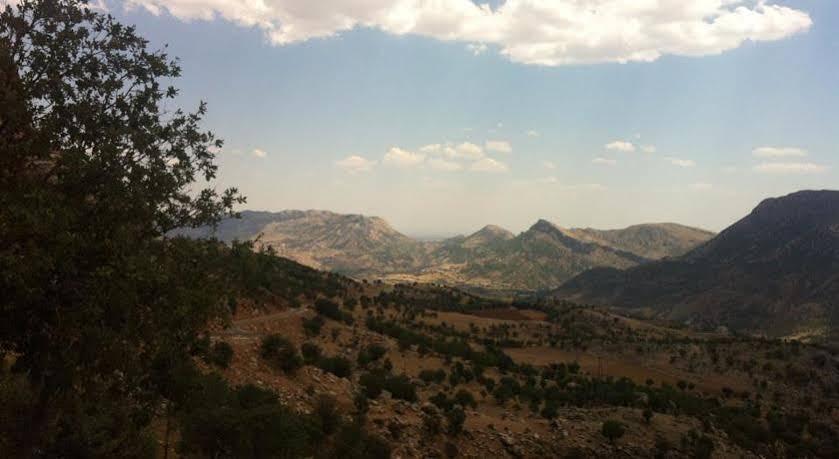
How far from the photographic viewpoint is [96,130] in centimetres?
1369

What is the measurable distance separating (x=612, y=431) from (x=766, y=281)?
158 metres

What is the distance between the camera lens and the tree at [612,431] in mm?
26422

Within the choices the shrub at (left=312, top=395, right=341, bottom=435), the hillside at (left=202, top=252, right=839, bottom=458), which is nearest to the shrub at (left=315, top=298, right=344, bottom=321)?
the hillside at (left=202, top=252, right=839, bottom=458)

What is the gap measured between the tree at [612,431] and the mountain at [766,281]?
11506cm

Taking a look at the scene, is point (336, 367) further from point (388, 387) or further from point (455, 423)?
point (455, 423)

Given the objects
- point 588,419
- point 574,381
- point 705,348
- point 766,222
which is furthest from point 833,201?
point 588,419

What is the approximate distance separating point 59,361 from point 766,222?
234 meters

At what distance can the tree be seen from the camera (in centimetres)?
2642

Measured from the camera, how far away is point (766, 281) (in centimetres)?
15125

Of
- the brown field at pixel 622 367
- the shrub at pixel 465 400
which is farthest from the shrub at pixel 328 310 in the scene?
the shrub at pixel 465 400

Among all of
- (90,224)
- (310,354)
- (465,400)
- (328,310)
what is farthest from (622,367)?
(90,224)

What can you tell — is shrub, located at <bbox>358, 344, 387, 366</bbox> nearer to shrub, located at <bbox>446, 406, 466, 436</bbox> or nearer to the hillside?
the hillside

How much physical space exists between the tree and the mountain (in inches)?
4530

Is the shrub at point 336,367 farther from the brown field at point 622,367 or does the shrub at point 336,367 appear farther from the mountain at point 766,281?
the mountain at point 766,281
